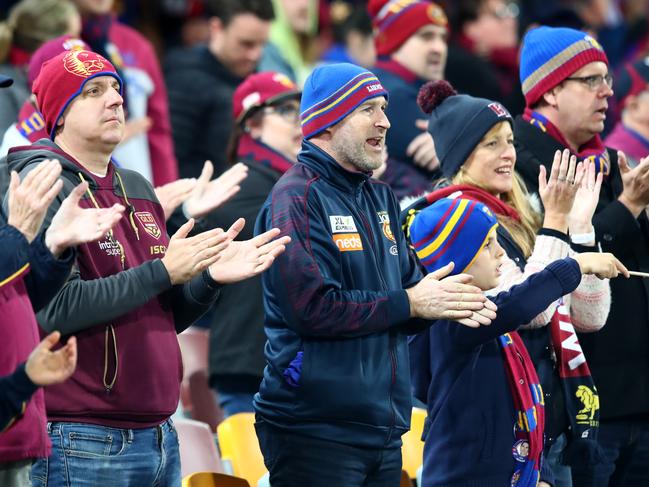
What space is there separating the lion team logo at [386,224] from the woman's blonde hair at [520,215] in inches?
22.9

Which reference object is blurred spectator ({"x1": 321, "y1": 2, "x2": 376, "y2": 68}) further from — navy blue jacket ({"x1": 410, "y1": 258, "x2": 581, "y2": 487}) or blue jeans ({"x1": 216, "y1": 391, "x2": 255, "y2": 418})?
navy blue jacket ({"x1": 410, "y1": 258, "x2": 581, "y2": 487})

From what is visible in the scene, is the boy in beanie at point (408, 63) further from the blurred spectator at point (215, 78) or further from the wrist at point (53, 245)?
the wrist at point (53, 245)

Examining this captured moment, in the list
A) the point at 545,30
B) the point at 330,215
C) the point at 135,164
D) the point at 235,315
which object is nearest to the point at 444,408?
the point at 330,215

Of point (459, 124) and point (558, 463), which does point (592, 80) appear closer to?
point (459, 124)

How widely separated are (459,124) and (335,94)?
69 centimetres

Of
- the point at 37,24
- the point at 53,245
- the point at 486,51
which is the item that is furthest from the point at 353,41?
the point at 53,245

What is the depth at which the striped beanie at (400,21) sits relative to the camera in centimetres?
663

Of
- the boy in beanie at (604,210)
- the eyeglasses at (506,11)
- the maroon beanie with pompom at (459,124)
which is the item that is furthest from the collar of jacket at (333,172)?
the eyeglasses at (506,11)

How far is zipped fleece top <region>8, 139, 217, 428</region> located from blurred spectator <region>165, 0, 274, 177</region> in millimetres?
3093

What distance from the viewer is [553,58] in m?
5.25

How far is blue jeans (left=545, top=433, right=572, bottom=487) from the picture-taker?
4.61 metres

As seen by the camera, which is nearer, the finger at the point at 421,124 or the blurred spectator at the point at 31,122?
the blurred spectator at the point at 31,122

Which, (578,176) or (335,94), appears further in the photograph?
(578,176)

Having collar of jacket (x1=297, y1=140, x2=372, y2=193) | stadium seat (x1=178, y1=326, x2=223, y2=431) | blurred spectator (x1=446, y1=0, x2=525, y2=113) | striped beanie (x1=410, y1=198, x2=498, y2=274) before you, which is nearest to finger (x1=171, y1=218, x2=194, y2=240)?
collar of jacket (x1=297, y1=140, x2=372, y2=193)
